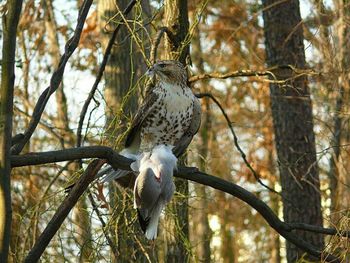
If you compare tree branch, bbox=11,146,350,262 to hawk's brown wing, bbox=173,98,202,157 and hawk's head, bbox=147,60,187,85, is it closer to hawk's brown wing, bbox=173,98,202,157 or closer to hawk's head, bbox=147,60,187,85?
hawk's head, bbox=147,60,187,85

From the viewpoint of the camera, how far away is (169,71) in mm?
5844

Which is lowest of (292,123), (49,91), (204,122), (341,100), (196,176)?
(196,176)

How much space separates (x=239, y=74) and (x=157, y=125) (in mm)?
666

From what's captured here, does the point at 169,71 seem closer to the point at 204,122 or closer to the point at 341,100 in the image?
the point at 341,100

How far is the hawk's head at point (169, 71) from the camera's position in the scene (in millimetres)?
5797

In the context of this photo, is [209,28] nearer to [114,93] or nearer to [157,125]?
[114,93]

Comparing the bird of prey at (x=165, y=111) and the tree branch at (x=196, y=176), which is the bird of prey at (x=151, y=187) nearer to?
the tree branch at (x=196, y=176)

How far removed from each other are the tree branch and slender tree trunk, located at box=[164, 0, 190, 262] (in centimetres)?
136

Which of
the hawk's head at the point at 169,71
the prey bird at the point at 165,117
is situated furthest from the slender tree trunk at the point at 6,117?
the hawk's head at the point at 169,71

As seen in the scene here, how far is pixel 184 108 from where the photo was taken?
593 centimetres

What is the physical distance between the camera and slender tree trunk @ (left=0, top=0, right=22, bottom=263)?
142 inches

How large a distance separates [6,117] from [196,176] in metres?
1.37

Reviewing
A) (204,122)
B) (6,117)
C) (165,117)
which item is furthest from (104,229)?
(204,122)

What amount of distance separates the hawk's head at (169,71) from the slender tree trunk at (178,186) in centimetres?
13
